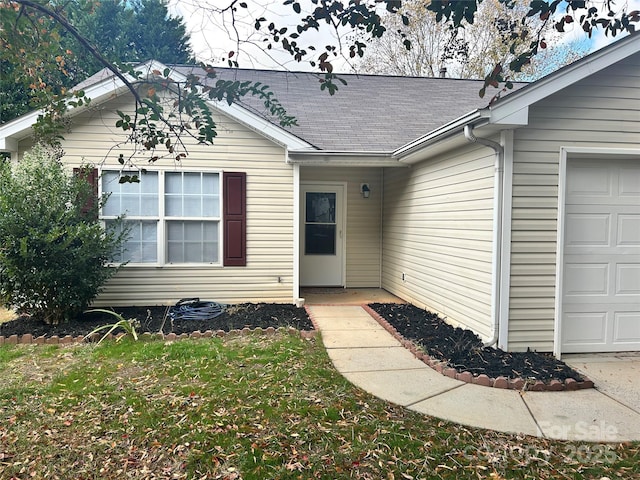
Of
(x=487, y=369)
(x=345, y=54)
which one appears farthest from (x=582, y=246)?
(x=345, y=54)

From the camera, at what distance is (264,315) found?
251 inches

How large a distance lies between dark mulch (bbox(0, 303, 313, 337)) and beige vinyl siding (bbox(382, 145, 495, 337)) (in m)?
1.88

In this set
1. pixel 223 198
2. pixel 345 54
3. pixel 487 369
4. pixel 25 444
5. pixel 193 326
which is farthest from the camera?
pixel 223 198

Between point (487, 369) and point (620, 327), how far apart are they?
5.99 ft

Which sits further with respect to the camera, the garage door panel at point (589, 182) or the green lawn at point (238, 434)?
the garage door panel at point (589, 182)

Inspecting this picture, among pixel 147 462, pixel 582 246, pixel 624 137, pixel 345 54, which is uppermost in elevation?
pixel 345 54

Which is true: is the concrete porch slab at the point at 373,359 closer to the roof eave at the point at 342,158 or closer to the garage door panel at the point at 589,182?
the garage door panel at the point at 589,182

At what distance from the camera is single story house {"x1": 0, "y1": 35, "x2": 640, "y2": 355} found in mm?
4680

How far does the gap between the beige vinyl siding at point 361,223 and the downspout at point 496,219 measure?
423 centimetres

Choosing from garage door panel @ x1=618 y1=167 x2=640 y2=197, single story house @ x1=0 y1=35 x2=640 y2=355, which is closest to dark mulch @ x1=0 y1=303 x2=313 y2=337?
single story house @ x1=0 y1=35 x2=640 y2=355

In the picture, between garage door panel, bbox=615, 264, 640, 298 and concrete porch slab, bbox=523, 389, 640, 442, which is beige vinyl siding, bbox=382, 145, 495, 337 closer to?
concrete porch slab, bbox=523, 389, 640, 442

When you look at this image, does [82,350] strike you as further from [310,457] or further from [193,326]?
[310,457]

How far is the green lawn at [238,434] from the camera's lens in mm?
2725

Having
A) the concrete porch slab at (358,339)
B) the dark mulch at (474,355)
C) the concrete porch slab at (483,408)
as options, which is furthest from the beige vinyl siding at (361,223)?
the concrete porch slab at (483,408)
